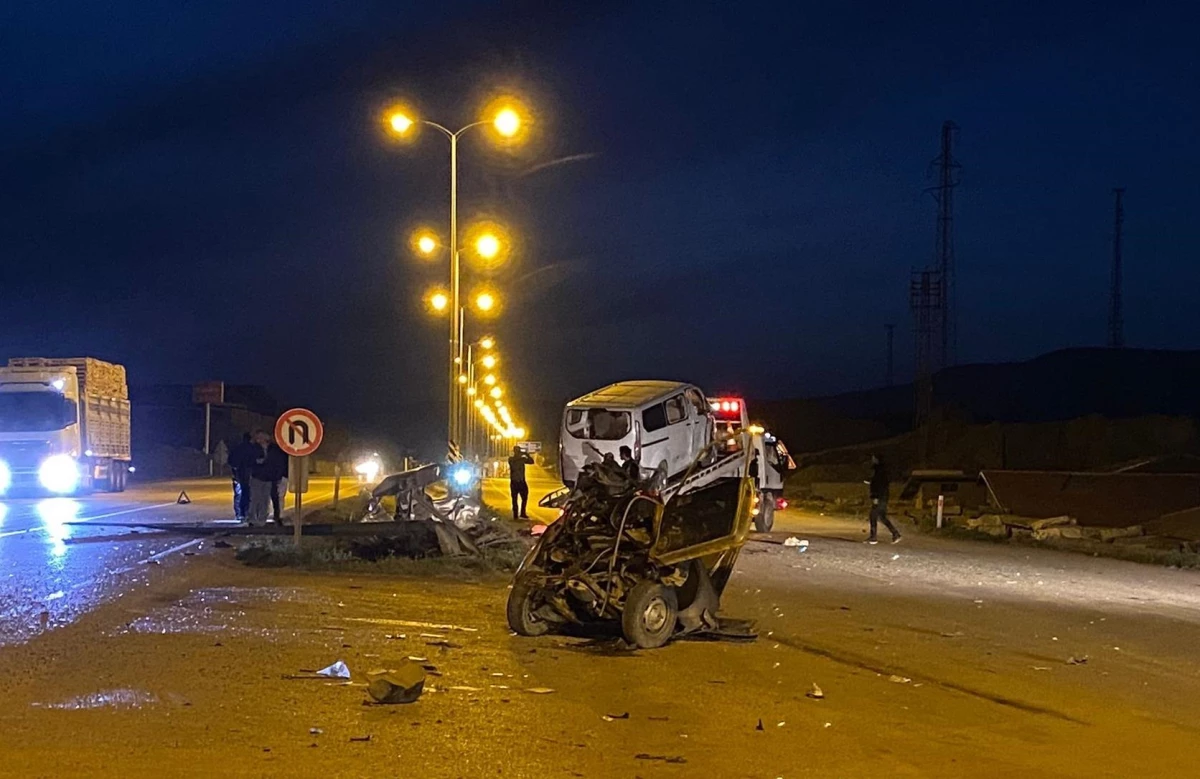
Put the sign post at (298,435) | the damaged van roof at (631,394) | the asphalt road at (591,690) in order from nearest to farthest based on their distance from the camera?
the asphalt road at (591,690)
the sign post at (298,435)
the damaged van roof at (631,394)

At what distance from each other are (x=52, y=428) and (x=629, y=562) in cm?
2972

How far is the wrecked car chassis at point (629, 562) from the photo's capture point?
11.6 meters

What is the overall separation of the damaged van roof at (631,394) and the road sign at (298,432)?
9.49 m

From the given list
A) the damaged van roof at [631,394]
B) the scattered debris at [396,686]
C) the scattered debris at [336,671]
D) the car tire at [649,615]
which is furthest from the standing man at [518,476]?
the scattered debris at [396,686]

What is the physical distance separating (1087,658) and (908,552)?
1162cm

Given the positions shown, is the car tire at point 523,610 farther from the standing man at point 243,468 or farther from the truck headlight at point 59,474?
the truck headlight at point 59,474

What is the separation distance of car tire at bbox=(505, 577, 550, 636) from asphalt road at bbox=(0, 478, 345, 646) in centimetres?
406

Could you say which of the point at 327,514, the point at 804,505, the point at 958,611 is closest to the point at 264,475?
the point at 327,514

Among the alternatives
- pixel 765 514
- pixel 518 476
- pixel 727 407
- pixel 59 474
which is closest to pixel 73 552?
pixel 518 476

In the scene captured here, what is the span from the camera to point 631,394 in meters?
27.5

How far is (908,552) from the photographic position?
2316 centimetres

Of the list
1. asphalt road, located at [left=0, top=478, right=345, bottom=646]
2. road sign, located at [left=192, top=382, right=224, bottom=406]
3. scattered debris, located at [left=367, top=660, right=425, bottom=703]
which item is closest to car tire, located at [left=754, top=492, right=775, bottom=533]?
asphalt road, located at [left=0, top=478, right=345, bottom=646]

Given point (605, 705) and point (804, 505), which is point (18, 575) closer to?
point (605, 705)

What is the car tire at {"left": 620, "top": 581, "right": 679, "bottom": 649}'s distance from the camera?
11266 millimetres
